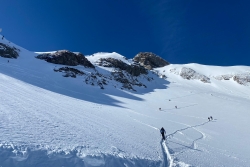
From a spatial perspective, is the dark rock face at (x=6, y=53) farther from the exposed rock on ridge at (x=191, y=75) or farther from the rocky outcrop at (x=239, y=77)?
the rocky outcrop at (x=239, y=77)

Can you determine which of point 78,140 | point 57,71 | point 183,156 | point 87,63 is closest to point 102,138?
point 78,140

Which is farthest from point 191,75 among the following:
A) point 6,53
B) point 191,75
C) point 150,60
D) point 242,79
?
point 6,53

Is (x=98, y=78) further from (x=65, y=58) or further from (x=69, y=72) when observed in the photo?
(x=65, y=58)

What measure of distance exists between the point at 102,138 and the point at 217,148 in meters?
9.10

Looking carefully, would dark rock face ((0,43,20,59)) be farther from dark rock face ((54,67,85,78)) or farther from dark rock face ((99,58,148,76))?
dark rock face ((99,58,148,76))

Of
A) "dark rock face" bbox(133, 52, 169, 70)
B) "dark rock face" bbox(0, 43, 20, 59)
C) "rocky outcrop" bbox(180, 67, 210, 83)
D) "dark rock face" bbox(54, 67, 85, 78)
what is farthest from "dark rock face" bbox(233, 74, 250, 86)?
"dark rock face" bbox(0, 43, 20, 59)

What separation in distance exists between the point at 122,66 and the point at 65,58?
21789 millimetres

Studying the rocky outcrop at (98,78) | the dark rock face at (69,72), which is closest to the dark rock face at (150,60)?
the rocky outcrop at (98,78)

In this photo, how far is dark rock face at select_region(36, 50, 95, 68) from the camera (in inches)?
2197

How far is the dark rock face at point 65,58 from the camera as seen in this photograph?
5581 cm

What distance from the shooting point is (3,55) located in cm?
4372

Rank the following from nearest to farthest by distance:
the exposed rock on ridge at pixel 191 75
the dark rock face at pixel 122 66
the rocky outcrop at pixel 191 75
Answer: the dark rock face at pixel 122 66 → the rocky outcrop at pixel 191 75 → the exposed rock on ridge at pixel 191 75

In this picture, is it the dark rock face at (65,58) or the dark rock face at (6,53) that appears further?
the dark rock face at (65,58)

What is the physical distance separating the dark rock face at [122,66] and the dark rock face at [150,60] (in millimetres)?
26373
